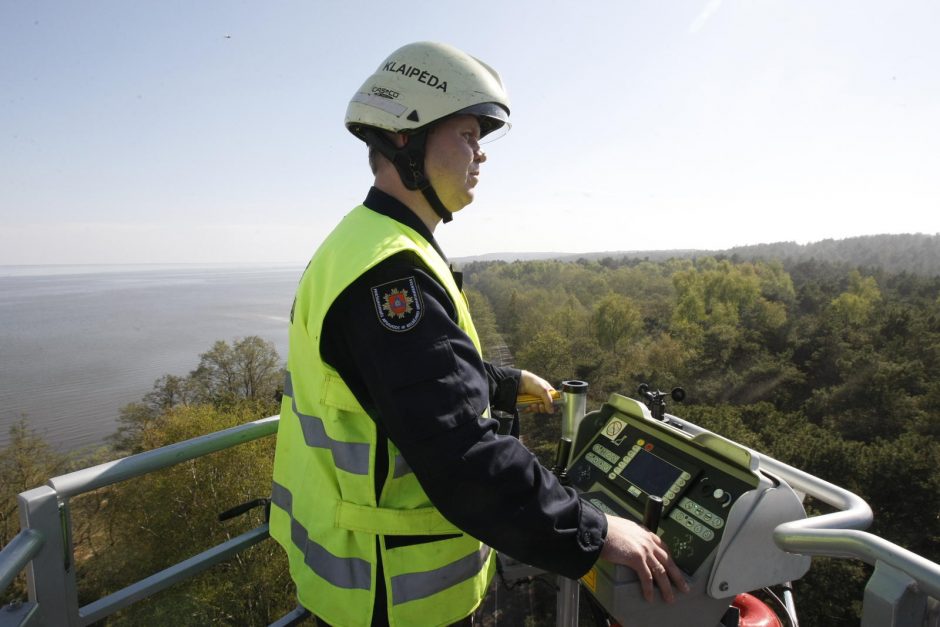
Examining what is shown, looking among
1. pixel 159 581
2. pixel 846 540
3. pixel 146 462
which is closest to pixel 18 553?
pixel 146 462

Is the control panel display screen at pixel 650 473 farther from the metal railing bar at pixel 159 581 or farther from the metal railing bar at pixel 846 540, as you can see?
the metal railing bar at pixel 159 581

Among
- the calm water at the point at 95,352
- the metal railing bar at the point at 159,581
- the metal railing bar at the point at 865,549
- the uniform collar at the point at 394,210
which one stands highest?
the uniform collar at the point at 394,210

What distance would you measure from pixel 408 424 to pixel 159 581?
157cm

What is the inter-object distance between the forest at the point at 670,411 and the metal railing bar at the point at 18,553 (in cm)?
663

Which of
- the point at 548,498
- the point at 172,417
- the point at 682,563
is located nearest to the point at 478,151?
the point at 548,498

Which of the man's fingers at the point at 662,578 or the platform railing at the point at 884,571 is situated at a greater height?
the platform railing at the point at 884,571

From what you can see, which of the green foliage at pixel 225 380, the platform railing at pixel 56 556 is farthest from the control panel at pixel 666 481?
the green foliage at pixel 225 380

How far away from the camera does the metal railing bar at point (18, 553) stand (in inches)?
55.0

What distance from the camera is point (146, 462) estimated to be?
208 cm

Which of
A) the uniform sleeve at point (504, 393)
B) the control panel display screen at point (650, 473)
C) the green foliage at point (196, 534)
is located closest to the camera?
the control panel display screen at point (650, 473)

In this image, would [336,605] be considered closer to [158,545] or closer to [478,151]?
[478,151]

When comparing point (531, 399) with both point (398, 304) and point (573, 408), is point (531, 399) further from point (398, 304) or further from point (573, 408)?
point (398, 304)

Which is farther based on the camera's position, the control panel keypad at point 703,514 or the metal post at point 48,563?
the control panel keypad at point 703,514

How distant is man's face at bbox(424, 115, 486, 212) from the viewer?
180 centimetres
